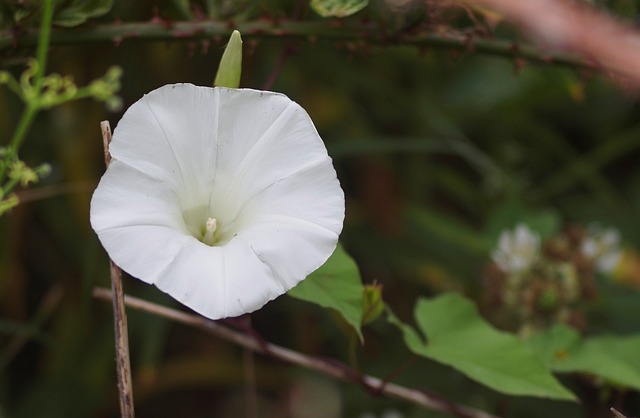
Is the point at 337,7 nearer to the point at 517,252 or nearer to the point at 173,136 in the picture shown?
the point at 173,136

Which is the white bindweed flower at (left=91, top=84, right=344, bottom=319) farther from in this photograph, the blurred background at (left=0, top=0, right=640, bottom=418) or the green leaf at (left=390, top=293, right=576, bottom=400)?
the blurred background at (left=0, top=0, right=640, bottom=418)

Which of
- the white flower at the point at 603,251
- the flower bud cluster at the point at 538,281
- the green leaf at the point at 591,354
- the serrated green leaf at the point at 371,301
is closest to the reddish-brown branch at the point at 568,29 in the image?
the serrated green leaf at the point at 371,301

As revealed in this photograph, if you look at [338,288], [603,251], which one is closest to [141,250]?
Answer: [338,288]

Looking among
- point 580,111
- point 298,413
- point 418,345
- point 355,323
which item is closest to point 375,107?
point 580,111

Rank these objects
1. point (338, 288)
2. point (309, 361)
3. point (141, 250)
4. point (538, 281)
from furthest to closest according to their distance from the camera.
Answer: point (538, 281) < point (309, 361) < point (338, 288) < point (141, 250)

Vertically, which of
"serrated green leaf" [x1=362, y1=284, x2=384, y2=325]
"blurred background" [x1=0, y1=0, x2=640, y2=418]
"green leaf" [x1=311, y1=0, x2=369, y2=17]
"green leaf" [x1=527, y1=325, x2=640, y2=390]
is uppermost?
"green leaf" [x1=311, y1=0, x2=369, y2=17]

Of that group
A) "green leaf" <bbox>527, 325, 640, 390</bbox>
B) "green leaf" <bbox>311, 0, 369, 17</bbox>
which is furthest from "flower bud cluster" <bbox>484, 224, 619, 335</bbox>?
"green leaf" <bbox>311, 0, 369, 17</bbox>

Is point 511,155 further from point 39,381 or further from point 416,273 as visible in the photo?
point 39,381
